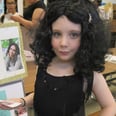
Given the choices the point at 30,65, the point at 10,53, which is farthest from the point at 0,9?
the point at 10,53

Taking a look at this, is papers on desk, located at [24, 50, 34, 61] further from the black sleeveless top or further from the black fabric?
the black sleeveless top

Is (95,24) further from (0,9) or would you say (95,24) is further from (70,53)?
(0,9)

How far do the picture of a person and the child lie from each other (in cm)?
34

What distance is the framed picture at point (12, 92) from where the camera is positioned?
1.48m

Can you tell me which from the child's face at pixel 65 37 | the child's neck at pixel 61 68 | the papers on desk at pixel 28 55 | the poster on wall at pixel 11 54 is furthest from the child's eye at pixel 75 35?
the papers on desk at pixel 28 55

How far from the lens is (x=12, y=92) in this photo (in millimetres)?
1523

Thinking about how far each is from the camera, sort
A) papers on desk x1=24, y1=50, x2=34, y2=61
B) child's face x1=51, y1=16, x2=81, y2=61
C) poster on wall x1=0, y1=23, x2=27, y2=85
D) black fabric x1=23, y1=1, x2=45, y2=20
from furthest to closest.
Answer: black fabric x1=23, y1=1, x2=45, y2=20
papers on desk x1=24, y1=50, x2=34, y2=61
poster on wall x1=0, y1=23, x2=27, y2=85
child's face x1=51, y1=16, x2=81, y2=61

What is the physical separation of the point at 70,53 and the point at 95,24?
149 millimetres

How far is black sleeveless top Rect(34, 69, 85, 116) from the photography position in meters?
1.12

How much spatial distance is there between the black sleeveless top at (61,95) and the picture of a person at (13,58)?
1.22ft

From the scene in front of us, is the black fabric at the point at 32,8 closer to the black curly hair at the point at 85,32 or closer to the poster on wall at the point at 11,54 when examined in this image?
the poster on wall at the point at 11,54

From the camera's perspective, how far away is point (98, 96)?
110 cm

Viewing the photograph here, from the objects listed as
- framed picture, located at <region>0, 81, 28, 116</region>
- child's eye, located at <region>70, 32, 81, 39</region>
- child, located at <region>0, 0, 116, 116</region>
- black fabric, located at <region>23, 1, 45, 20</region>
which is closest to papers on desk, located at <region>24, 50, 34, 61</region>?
black fabric, located at <region>23, 1, 45, 20</region>

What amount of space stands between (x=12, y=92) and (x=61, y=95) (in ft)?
1.57
